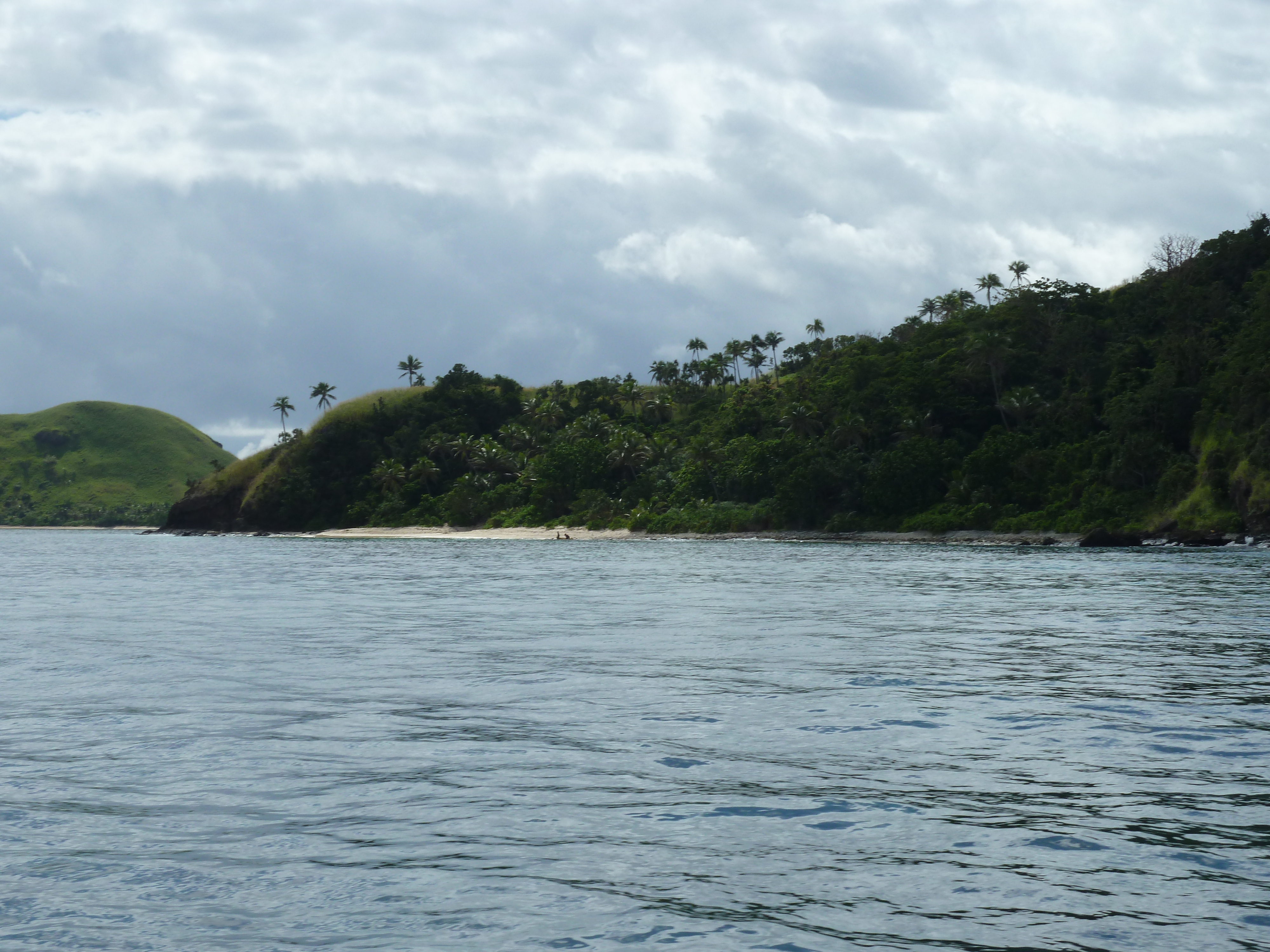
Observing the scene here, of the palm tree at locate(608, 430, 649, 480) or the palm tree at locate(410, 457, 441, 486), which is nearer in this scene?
the palm tree at locate(608, 430, 649, 480)

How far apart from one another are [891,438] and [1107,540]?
40907mm

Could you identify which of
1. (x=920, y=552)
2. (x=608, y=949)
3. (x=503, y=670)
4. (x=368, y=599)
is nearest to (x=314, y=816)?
(x=608, y=949)

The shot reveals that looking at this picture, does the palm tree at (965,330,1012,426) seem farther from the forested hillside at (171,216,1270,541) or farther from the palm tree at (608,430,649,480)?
the palm tree at (608,430,649,480)

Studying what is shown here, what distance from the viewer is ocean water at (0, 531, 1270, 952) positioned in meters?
6.56

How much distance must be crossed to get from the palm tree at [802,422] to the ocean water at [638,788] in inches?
4042

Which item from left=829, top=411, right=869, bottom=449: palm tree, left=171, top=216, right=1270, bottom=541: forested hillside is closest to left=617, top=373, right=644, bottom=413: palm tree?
left=171, top=216, right=1270, bottom=541: forested hillside

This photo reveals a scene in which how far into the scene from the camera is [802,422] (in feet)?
418

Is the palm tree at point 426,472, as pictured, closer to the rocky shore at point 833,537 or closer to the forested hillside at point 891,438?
the forested hillside at point 891,438

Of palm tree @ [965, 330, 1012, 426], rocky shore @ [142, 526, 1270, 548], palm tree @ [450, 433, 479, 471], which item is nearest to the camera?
rocky shore @ [142, 526, 1270, 548]

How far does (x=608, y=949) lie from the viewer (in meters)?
6.12

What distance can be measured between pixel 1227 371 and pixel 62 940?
100695 mm

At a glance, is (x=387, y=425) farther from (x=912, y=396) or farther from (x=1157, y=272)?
(x=1157, y=272)

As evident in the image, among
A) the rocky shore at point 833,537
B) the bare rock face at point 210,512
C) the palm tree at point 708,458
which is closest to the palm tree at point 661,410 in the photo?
the palm tree at point 708,458

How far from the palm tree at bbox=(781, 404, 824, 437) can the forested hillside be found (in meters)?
0.35
